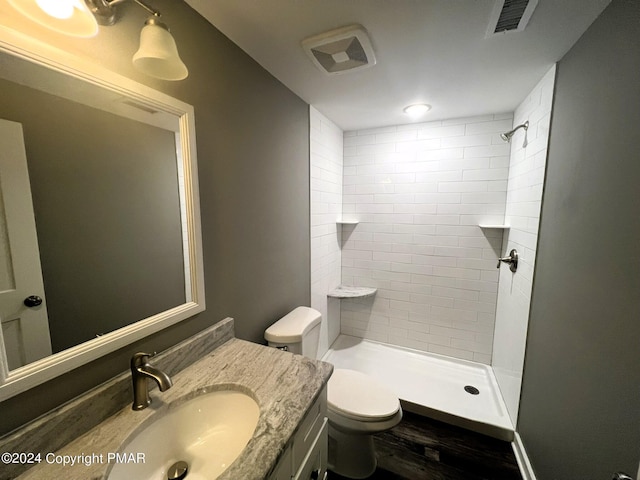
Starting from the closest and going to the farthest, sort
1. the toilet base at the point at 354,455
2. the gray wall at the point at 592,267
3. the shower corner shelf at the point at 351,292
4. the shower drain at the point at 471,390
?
the gray wall at the point at 592,267
the toilet base at the point at 354,455
the shower drain at the point at 471,390
the shower corner shelf at the point at 351,292

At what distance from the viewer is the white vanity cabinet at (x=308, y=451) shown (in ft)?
2.42

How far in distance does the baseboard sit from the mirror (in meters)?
1.98

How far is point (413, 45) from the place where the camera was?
1.17 metres

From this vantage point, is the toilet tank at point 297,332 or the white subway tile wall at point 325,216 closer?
the toilet tank at point 297,332

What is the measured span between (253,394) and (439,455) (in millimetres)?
1453

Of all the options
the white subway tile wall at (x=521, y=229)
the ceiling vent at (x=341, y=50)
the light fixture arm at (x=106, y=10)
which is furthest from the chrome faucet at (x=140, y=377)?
the white subway tile wall at (x=521, y=229)

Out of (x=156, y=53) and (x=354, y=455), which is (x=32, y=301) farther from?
(x=354, y=455)

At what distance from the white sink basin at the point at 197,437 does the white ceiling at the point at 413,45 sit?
4.81ft

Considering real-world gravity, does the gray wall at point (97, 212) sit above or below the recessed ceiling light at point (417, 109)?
below

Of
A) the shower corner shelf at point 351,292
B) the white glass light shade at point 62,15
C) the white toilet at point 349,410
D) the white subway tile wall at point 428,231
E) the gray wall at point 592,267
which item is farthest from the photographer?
the shower corner shelf at point 351,292

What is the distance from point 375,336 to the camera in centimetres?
261

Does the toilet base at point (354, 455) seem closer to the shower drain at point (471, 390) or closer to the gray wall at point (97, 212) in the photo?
the shower drain at point (471, 390)

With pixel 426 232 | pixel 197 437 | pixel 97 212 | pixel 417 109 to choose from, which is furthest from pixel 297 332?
pixel 417 109

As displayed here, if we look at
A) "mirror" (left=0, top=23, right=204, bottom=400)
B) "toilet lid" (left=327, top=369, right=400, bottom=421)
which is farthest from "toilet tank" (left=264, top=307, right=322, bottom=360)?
"mirror" (left=0, top=23, right=204, bottom=400)
